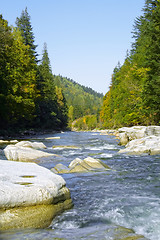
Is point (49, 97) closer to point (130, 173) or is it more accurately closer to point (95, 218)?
point (130, 173)

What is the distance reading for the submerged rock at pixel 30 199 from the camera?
156 inches

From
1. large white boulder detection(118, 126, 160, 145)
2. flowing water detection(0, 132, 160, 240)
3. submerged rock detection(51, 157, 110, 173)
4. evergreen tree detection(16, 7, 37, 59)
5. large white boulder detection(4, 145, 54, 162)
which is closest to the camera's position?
flowing water detection(0, 132, 160, 240)

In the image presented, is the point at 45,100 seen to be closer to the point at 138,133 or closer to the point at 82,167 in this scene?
the point at 138,133

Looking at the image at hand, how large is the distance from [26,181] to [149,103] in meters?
19.2

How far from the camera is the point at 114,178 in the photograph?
7.50 metres

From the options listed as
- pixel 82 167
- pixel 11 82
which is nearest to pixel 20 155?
pixel 82 167

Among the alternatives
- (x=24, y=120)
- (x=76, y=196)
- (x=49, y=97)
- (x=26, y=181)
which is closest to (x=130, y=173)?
(x=76, y=196)

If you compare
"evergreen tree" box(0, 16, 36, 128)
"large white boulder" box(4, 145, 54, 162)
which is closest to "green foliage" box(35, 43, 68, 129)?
"evergreen tree" box(0, 16, 36, 128)

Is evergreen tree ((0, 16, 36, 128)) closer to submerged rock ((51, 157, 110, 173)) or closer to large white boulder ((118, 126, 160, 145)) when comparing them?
large white boulder ((118, 126, 160, 145))

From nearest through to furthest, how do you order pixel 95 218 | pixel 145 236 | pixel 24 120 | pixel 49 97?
1. pixel 145 236
2. pixel 95 218
3. pixel 24 120
4. pixel 49 97

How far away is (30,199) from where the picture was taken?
425cm

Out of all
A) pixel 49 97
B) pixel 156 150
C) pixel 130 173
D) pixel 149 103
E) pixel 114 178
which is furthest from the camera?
pixel 49 97

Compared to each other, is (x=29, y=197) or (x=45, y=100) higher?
(x=45, y=100)

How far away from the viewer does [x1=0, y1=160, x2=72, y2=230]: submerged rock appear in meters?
3.96
